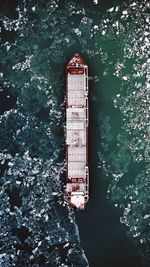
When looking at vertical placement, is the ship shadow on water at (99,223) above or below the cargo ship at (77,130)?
below

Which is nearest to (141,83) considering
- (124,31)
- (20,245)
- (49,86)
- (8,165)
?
(124,31)

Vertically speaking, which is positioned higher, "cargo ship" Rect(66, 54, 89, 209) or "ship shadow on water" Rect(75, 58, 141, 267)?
"cargo ship" Rect(66, 54, 89, 209)

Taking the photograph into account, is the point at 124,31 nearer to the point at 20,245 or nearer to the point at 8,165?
the point at 8,165

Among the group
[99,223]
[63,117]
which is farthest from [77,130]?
[99,223]

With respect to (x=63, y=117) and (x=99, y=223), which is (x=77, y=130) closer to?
(x=63, y=117)
